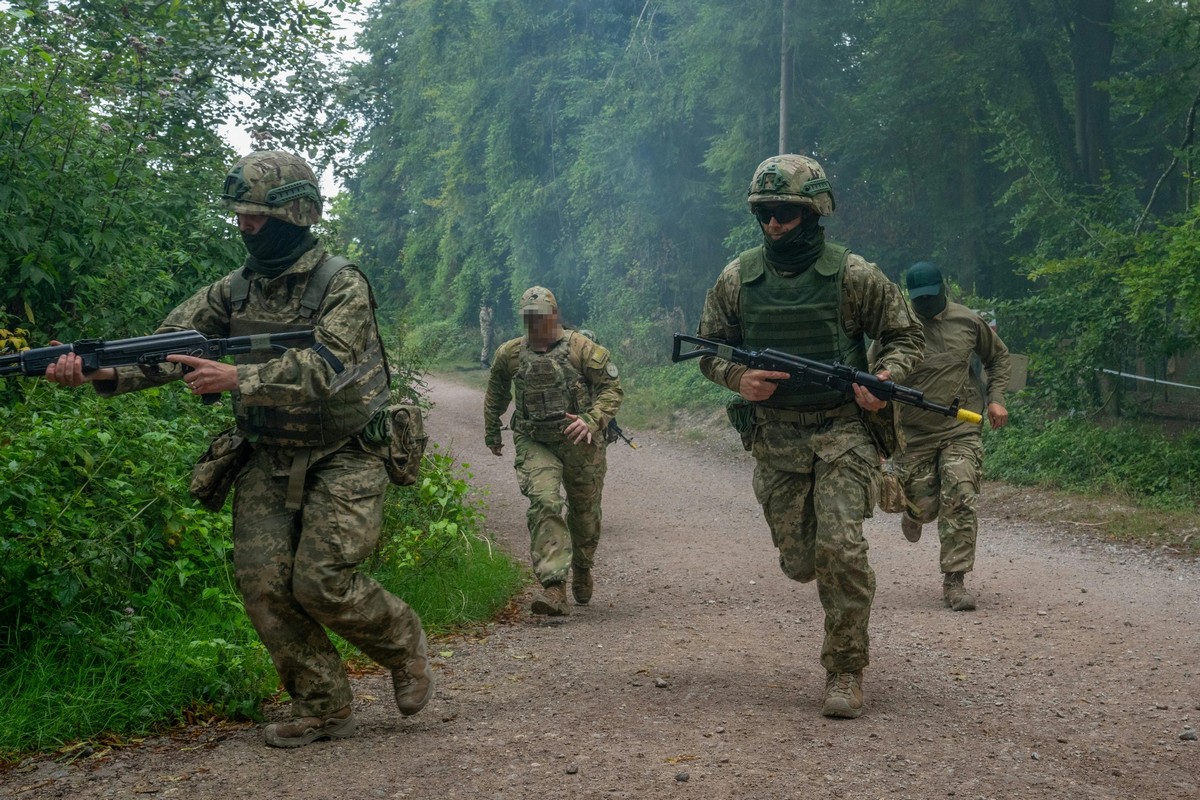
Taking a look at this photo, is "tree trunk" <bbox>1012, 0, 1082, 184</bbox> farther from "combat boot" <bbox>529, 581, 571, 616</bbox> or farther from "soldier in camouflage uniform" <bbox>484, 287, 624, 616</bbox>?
"combat boot" <bbox>529, 581, 571, 616</bbox>

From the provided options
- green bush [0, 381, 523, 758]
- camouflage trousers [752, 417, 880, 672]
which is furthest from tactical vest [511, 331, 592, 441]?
camouflage trousers [752, 417, 880, 672]

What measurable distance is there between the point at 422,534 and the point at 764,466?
278cm

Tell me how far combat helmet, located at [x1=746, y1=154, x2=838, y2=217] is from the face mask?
287 centimetres

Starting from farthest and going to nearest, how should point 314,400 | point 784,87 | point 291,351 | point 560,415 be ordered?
1. point 784,87
2. point 560,415
3. point 314,400
4. point 291,351

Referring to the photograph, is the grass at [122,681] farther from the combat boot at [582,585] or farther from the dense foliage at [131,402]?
the combat boot at [582,585]

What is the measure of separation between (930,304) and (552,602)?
10.2 ft

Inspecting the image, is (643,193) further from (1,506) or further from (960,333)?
Answer: (1,506)

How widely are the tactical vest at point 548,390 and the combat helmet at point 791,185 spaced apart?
2.78 meters


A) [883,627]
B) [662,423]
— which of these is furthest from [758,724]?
[662,423]

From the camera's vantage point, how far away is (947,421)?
322 inches

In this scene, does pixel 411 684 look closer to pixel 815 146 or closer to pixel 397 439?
pixel 397 439

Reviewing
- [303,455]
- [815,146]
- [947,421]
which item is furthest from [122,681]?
[815,146]

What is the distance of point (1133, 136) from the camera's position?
20.5 meters

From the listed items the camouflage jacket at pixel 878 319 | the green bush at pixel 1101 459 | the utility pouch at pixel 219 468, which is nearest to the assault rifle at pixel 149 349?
the utility pouch at pixel 219 468
